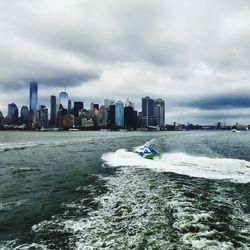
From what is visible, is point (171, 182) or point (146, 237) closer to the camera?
point (146, 237)

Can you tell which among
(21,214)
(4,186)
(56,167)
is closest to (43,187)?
(4,186)

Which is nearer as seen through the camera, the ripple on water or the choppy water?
the ripple on water

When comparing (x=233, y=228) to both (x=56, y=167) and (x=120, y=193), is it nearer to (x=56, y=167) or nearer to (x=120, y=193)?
(x=120, y=193)

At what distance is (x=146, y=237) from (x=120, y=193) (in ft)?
23.7

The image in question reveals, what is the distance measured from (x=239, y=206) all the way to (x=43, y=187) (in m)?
13.4

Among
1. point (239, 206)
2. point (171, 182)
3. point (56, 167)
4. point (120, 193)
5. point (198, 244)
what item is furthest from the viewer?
point (56, 167)

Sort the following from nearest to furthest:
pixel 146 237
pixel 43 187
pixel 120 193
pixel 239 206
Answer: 1. pixel 146 237
2. pixel 239 206
3. pixel 120 193
4. pixel 43 187

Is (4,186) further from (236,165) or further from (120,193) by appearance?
(236,165)

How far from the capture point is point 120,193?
1772cm

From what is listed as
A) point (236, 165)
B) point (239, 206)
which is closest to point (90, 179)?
point (239, 206)

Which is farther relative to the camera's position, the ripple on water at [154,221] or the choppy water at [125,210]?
the choppy water at [125,210]

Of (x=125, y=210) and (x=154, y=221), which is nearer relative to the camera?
(x=154, y=221)

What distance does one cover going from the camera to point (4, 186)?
778 inches

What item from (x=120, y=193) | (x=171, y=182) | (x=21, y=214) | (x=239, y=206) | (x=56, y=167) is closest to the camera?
(x=21, y=214)
